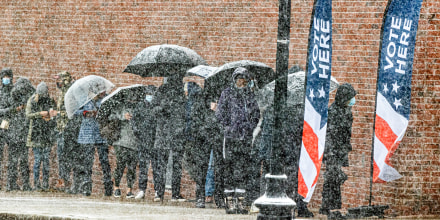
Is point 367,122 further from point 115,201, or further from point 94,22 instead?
point 94,22

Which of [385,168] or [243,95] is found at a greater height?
[243,95]

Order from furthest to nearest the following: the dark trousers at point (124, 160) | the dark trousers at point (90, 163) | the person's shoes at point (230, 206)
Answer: the dark trousers at point (90, 163) < the dark trousers at point (124, 160) < the person's shoes at point (230, 206)

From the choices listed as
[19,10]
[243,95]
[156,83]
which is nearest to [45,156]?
[156,83]

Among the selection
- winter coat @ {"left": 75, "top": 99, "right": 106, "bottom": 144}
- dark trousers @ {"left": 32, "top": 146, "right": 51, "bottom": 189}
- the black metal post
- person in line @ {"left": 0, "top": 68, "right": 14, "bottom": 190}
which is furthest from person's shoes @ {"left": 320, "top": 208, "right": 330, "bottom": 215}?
person in line @ {"left": 0, "top": 68, "right": 14, "bottom": 190}

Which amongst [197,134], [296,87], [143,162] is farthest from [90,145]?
[296,87]

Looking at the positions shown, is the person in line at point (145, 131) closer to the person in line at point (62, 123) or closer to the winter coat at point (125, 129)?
the winter coat at point (125, 129)

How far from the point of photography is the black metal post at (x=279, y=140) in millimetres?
8961

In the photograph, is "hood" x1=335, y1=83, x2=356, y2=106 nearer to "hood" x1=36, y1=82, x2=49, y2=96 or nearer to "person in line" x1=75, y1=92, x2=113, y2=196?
"person in line" x1=75, y1=92, x2=113, y2=196

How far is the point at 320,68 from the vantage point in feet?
33.9

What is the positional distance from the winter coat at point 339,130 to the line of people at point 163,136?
0.04 metres

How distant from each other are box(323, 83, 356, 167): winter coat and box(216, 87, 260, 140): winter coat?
104 centimetres

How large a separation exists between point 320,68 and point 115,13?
6951mm

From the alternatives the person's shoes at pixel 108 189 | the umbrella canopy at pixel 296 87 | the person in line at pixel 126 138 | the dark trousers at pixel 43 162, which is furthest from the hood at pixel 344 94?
the dark trousers at pixel 43 162

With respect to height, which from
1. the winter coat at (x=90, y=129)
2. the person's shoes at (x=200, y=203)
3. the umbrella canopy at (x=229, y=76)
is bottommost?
the person's shoes at (x=200, y=203)
